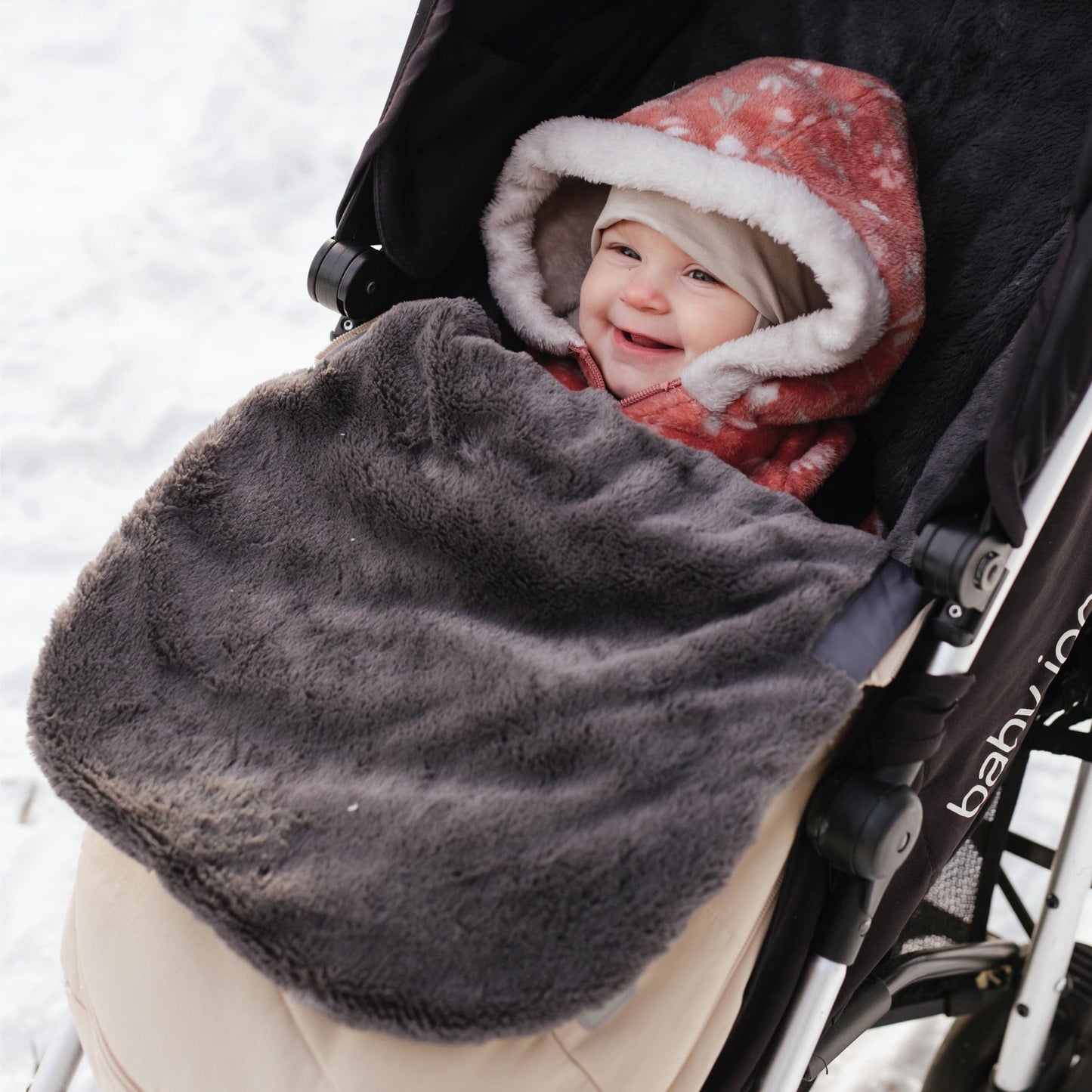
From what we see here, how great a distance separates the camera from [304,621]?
1028 mm

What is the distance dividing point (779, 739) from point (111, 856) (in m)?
0.59

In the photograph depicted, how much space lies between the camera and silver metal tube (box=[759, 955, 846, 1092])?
3.11 feet

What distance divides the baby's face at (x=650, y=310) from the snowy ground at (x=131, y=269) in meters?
1.02

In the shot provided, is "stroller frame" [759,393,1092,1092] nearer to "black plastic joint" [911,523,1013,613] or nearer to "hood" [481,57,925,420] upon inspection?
"black plastic joint" [911,523,1013,613]

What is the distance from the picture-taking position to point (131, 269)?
2.71 m

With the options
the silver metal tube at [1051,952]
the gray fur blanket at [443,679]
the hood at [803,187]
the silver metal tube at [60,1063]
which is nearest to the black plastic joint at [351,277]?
the gray fur blanket at [443,679]

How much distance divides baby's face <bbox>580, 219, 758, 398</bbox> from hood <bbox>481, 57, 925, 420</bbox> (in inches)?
2.1

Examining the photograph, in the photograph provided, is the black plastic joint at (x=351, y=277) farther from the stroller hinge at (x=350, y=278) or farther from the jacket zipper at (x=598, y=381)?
the jacket zipper at (x=598, y=381)

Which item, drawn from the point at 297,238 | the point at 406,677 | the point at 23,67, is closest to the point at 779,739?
the point at 406,677

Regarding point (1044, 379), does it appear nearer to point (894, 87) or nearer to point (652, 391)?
point (652, 391)

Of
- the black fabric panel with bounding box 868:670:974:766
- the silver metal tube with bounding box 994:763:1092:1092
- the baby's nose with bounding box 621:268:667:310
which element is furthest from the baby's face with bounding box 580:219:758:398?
the silver metal tube with bounding box 994:763:1092:1092

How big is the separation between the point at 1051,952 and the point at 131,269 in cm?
240

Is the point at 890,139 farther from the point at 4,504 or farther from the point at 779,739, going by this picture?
the point at 4,504

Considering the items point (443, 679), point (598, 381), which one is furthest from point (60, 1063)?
point (598, 381)
